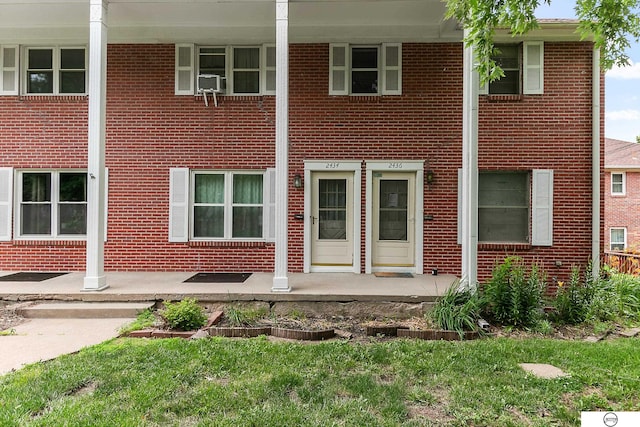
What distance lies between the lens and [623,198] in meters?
16.5

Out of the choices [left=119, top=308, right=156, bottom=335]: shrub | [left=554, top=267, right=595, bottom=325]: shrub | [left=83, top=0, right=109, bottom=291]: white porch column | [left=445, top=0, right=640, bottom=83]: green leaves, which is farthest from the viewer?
[left=83, top=0, right=109, bottom=291]: white porch column

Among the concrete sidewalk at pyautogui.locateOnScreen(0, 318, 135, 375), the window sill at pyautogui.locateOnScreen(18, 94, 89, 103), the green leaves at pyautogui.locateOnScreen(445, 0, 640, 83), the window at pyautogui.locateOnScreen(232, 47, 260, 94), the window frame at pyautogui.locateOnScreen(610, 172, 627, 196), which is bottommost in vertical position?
the concrete sidewalk at pyautogui.locateOnScreen(0, 318, 135, 375)

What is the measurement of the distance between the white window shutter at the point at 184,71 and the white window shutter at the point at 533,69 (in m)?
6.50

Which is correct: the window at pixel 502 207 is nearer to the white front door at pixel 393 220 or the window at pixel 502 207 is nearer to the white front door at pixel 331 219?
the white front door at pixel 393 220

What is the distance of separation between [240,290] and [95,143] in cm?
316

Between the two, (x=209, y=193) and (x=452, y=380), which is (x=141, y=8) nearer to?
(x=209, y=193)

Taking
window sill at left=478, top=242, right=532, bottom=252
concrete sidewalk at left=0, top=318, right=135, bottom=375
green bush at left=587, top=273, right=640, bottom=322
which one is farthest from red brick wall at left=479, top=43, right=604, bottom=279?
concrete sidewalk at left=0, top=318, right=135, bottom=375

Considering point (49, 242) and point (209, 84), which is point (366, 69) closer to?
point (209, 84)

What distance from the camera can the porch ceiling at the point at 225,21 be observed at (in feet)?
22.2

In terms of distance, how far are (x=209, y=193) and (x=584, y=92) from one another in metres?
7.59

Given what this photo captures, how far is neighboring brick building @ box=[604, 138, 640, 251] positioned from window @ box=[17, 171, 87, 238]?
18.6 meters

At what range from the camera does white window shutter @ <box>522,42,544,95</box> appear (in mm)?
7594

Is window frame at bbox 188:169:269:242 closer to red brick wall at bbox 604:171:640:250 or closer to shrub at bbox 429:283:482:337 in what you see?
shrub at bbox 429:283:482:337

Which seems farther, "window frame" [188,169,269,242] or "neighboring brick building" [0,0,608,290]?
"window frame" [188,169,269,242]
